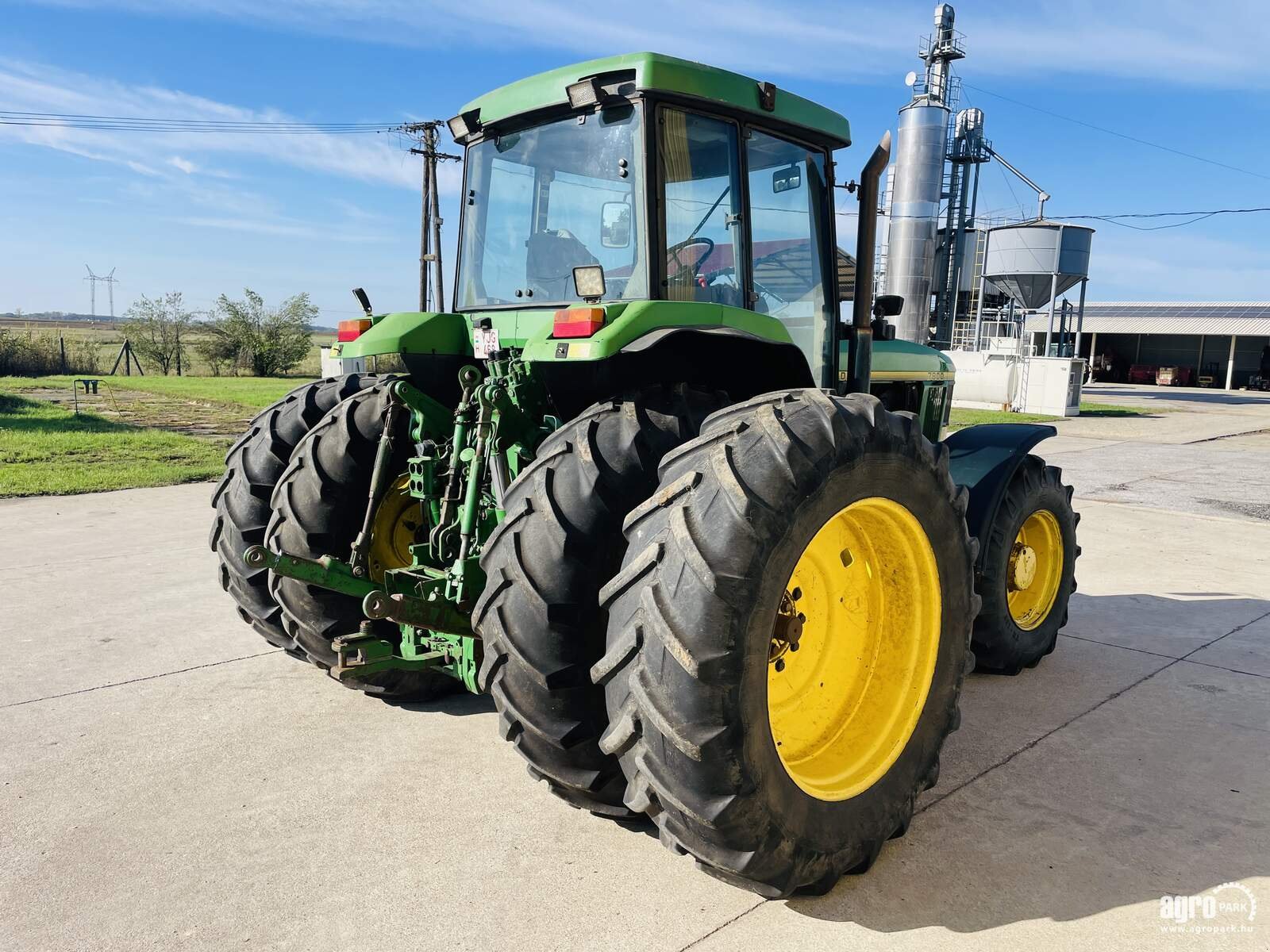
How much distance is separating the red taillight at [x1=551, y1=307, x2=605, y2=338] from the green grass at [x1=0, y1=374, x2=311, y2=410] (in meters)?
18.9

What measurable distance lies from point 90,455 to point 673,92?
36.6 feet

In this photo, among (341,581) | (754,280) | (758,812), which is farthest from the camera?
(754,280)

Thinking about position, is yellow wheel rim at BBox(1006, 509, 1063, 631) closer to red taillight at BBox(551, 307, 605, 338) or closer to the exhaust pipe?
the exhaust pipe

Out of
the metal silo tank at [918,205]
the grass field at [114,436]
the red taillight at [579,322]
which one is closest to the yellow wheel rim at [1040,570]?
the red taillight at [579,322]

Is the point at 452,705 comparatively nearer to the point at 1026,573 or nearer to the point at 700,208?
the point at 700,208

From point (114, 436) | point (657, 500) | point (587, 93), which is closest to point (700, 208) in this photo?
point (587, 93)

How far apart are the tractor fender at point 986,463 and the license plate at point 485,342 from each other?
7.38 feet

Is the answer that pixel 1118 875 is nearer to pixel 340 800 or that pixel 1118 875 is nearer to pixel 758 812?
pixel 758 812

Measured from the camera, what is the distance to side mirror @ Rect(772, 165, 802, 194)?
12.5ft

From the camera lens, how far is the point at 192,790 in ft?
10.9

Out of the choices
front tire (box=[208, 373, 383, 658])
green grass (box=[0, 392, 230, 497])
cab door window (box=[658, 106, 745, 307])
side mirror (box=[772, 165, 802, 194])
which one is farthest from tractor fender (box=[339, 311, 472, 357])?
green grass (box=[0, 392, 230, 497])

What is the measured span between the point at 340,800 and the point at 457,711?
2.86 ft

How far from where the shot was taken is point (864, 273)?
3.99 meters

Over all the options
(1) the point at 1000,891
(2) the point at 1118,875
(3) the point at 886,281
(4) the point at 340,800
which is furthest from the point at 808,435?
(3) the point at 886,281
